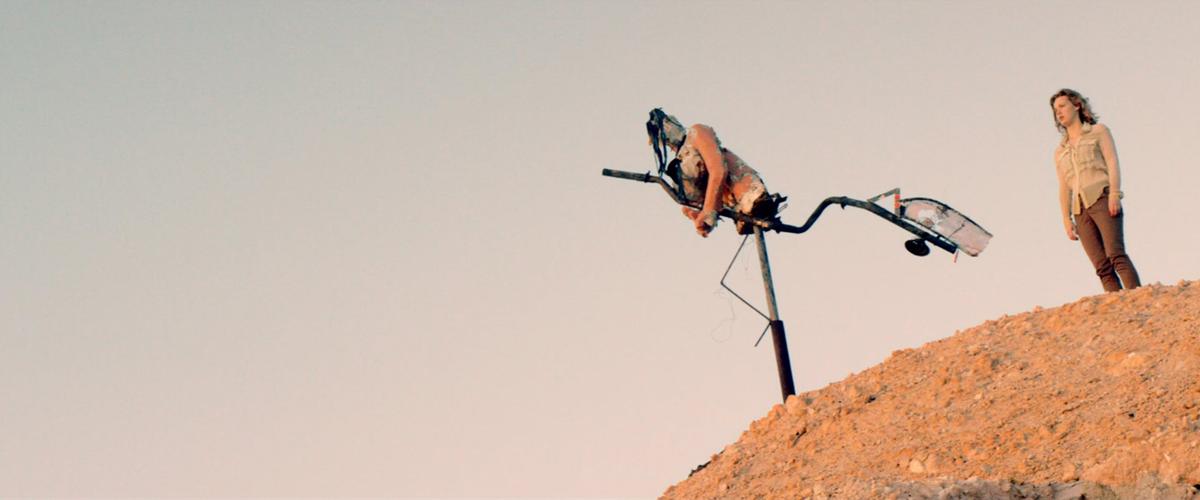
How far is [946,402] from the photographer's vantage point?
34.5 feet

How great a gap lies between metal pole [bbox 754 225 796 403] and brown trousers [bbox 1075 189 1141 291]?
312 cm

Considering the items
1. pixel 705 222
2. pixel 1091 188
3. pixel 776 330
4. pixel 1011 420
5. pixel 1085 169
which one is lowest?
pixel 1011 420

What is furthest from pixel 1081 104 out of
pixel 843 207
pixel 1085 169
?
pixel 843 207

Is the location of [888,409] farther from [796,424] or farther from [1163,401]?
[1163,401]

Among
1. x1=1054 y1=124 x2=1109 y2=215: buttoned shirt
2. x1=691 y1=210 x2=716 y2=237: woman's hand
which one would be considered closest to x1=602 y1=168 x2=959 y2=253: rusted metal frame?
x1=691 y1=210 x2=716 y2=237: woman's hand

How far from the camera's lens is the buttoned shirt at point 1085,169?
470 inches

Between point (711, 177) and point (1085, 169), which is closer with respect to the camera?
point (711, 177)

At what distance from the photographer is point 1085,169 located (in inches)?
472

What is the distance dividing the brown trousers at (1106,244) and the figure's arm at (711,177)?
343 cm

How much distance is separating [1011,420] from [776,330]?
216 cm

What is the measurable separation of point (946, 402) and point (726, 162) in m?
2.83

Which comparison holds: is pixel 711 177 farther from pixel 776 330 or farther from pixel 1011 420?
pixel 1011 420

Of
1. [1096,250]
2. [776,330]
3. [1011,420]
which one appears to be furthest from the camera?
[1096,250]

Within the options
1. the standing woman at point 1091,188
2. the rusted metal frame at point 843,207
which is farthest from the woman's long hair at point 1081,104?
the rusted metal frame at point 843,207
